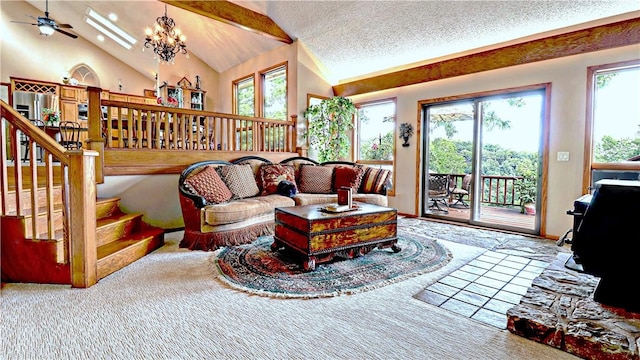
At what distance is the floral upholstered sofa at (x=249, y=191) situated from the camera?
134 inches

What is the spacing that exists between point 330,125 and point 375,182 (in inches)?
64.2

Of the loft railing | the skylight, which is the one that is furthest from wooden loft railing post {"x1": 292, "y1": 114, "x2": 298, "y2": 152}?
the skylight

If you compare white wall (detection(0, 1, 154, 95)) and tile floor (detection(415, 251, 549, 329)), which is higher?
white wall (detection(0, 1, 154, 95))

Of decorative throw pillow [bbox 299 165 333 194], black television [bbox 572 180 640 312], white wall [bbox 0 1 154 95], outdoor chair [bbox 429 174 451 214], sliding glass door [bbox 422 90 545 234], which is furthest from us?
white wall [bbox 0 1 154 95]

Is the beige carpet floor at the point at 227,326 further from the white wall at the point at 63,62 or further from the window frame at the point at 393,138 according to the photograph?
the white wall at the point at 63,62

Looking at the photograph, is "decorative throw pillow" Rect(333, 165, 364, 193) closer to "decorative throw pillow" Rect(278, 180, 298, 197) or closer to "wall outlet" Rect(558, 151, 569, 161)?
"decorative throw pillow" Rect(278, 180, 298, 197)

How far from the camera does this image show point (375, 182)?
4.90 m

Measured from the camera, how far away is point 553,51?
3881 mm

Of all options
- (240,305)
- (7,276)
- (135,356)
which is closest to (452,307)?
(240,305)

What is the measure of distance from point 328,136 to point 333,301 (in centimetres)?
414

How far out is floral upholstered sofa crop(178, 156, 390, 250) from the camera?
3.40 m

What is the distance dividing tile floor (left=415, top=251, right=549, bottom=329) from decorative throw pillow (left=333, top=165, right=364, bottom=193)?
7.35 ft

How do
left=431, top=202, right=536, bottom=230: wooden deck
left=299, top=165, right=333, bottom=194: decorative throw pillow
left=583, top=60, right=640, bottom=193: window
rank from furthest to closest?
left=299, top=165, right=333, bottom=194: decorative throw pillow
left=431, top=202, right=536, bottom=230: wooden deck
left=583, top=60, right=640, bottom=193: window

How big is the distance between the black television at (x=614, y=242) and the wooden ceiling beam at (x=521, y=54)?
9.23 ft
